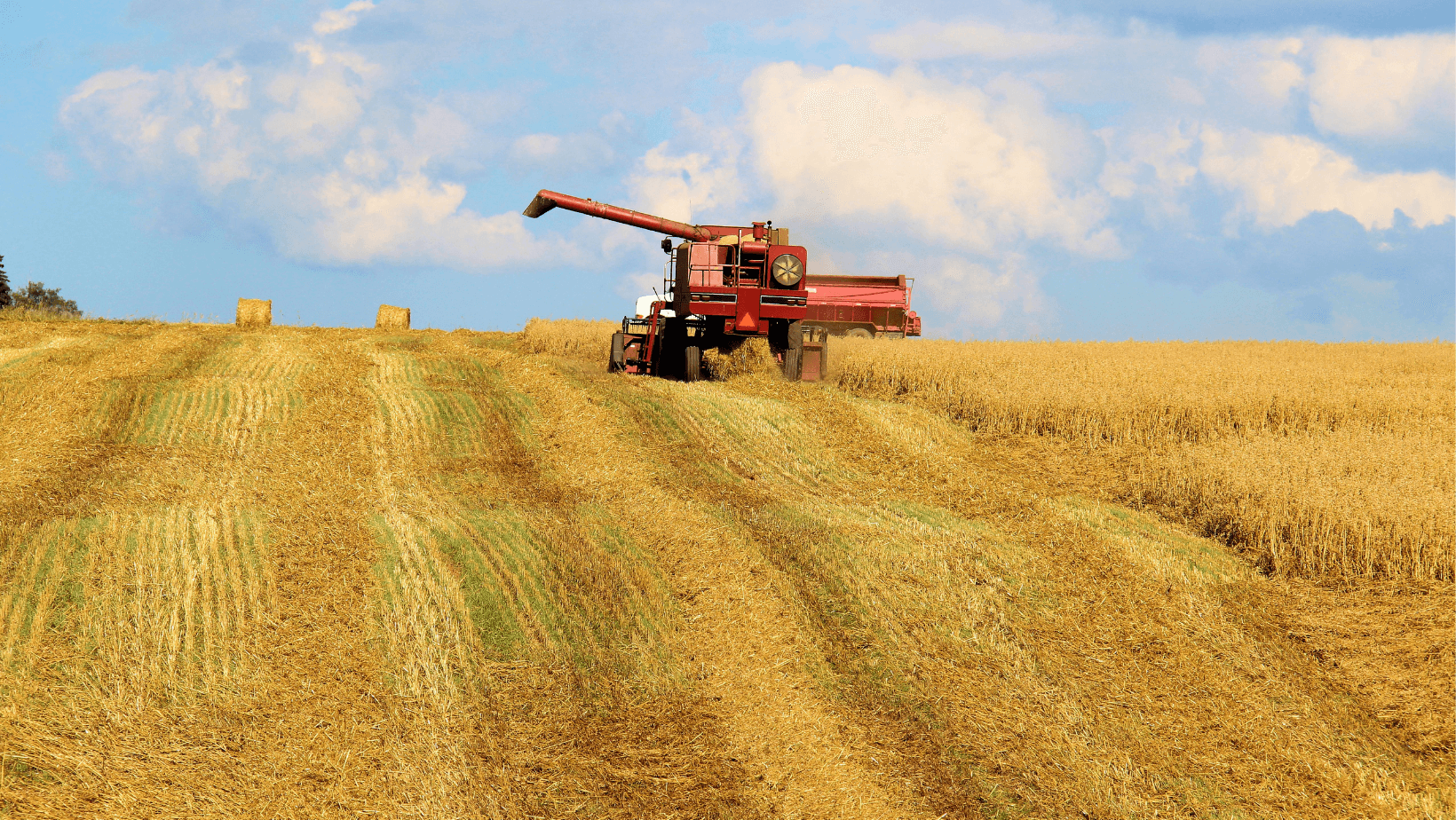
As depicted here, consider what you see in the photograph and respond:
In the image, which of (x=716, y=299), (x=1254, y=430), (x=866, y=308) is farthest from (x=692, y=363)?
(x=866, y=308)

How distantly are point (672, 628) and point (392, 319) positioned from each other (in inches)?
821

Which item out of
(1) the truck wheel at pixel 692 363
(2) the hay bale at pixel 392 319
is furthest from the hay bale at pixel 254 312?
(1) the truck wheel at pixel 692 363

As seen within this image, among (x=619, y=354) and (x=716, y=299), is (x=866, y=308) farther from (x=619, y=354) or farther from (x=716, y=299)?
Answer: (x=716, y=299)

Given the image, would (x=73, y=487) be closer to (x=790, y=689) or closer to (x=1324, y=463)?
(x=790, y=689)

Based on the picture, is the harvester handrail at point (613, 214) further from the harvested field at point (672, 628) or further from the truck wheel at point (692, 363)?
the harvested field at point (672, 628)

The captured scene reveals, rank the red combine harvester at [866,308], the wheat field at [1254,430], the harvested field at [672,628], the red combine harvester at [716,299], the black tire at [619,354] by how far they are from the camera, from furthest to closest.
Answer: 1. the red combine harvester at [866,308]
2. the black tire at [619,354]
3. the red combine harvester at [716,299]
4. the wheat field at [1254,430]
5. the harvested field at [672,628]

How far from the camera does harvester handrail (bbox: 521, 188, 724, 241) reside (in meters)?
19.8

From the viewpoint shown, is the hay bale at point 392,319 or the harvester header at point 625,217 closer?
the harvester header at point 625,217

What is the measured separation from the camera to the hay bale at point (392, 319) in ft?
85.4

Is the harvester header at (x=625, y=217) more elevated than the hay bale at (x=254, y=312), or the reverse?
the harvester header at (x=625, y=217)

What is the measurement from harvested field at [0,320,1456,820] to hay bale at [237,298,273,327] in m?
11.1

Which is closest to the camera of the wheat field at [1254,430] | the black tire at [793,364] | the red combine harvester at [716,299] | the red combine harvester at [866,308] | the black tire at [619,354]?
the wheat field at [1254,430]

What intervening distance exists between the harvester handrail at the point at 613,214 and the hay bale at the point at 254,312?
909cm

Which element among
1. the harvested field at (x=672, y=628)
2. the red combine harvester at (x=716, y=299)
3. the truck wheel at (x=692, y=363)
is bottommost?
the harvested field at (x=672, y=628)
